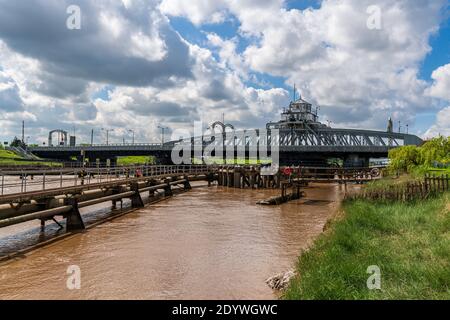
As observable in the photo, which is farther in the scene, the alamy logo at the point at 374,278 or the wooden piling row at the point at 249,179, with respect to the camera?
the wooden piling row at the point at 249,179

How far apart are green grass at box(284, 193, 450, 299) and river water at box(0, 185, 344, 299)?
1750mm

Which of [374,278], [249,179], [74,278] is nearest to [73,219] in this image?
[74,278]

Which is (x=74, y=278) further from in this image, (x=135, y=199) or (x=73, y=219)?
(x=135, y=199)

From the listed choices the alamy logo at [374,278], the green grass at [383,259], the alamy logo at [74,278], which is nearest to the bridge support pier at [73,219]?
the alamy logo at [74,278]

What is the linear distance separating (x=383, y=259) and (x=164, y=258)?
790 cm

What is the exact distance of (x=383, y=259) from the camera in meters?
10.5

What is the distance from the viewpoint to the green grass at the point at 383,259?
27.0ft

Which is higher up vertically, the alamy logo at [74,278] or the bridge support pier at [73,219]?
the bridge support pier at [73,219]

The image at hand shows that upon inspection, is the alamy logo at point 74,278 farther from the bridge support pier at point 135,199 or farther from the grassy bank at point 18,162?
the grassy bank at point 18,162

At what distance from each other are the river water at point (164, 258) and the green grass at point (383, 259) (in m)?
1.75
